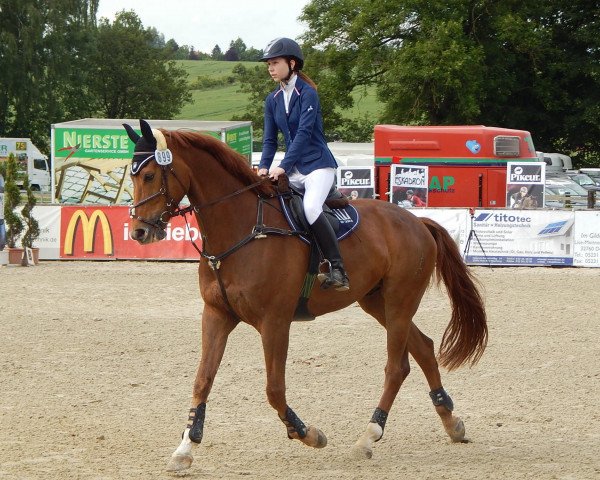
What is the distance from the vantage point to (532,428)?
7273 millimetres

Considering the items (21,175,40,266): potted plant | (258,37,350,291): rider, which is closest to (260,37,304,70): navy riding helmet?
(258,37,350,291): rider

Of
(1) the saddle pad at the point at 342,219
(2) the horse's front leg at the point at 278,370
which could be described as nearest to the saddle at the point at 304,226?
(1) the saddle pad at the point at 342,219

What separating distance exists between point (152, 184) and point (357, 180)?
17163mm

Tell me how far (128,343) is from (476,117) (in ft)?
113

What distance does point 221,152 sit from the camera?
20.8 ft

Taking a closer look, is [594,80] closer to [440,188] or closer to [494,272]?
[440,188]

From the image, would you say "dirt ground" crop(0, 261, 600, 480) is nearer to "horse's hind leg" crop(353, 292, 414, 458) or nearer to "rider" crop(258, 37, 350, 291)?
"horse's hind leg" crop(353, 292, 414, 458)

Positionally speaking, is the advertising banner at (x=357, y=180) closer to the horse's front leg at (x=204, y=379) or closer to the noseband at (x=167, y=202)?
the horse's front leg at (x=204, y=379)

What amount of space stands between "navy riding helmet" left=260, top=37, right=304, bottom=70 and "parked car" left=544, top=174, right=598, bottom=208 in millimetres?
21013

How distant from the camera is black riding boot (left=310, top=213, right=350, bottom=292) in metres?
6.51

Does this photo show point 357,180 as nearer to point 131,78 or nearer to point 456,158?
point 456,158

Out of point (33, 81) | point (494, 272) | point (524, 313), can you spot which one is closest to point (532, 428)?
point (524, 313)

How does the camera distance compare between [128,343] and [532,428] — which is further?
[128,343]

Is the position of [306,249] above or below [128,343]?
above
